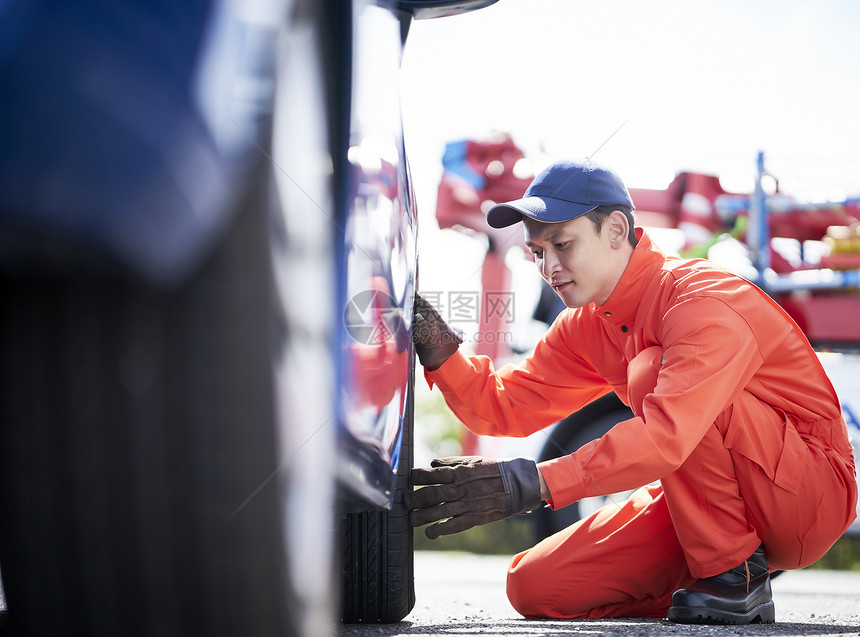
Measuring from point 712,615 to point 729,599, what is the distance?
45mm

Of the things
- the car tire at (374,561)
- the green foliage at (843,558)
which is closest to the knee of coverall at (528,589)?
the car tire at (374,561)

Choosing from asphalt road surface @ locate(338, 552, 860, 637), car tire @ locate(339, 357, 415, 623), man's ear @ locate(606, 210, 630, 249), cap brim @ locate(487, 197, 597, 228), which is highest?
cap brim @ locate(487, 197, 597, 228)

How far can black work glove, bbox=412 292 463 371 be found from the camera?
1.68 meters

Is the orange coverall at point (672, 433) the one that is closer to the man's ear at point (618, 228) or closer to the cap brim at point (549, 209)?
the man's ear at point (618, 228)

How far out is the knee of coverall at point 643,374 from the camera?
1.49 m

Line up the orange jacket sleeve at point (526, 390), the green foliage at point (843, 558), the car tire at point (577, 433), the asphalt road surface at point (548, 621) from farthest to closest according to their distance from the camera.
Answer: the green foliage at point (843, 558), the car tire at point (577, 433), the orange jacket sleeve at point (526, 390), the asphalt road surface at point (548, 621)

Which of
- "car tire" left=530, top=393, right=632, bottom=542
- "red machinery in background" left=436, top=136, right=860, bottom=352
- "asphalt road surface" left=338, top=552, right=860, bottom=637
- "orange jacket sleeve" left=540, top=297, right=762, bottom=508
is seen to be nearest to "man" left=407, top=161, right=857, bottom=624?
"orange jacket sleeve" left=540, top=297, right=762, bottom=508

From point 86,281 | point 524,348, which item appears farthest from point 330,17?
point 524,348

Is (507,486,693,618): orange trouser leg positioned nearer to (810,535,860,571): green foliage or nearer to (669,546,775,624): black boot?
(669,546,775,624): black boot

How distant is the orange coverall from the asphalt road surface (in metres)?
0.14

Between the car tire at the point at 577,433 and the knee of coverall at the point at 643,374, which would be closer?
the knee of coverall at the point at 643,374

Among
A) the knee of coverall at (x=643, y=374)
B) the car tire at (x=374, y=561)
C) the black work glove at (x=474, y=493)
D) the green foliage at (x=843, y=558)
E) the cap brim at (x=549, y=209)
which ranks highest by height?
the cap brim at (x=549, y=209)

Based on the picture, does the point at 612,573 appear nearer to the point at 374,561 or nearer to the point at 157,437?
the point at 374,561

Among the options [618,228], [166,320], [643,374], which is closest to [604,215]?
[618,228]
